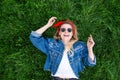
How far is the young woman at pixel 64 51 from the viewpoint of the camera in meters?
6.18

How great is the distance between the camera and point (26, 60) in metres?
6.80

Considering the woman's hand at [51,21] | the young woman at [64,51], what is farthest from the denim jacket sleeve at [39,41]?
the woman's hand at [51,21]

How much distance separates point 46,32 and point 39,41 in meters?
0.53

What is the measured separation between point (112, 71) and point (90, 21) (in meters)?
1.07

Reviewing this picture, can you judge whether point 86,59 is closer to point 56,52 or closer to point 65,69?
point 65,69

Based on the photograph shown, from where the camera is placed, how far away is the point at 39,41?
6.27m

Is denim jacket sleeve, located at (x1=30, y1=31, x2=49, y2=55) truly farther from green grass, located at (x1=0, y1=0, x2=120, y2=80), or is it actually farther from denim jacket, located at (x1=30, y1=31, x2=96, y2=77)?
green grass, located at (x1=0, y1=0, x2=120, y2=80)

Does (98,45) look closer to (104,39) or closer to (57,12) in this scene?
(104,39)

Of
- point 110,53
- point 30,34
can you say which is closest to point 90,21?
point 110,53

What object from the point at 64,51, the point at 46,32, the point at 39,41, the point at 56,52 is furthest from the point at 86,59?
the point at 46,32

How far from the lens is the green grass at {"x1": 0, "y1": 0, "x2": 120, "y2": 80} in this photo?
6.81m

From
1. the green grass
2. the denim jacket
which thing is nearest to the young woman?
the denim jacket

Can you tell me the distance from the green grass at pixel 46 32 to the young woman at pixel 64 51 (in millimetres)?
447

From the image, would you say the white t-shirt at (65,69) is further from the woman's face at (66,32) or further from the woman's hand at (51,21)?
the woman's hand at (51,21)
